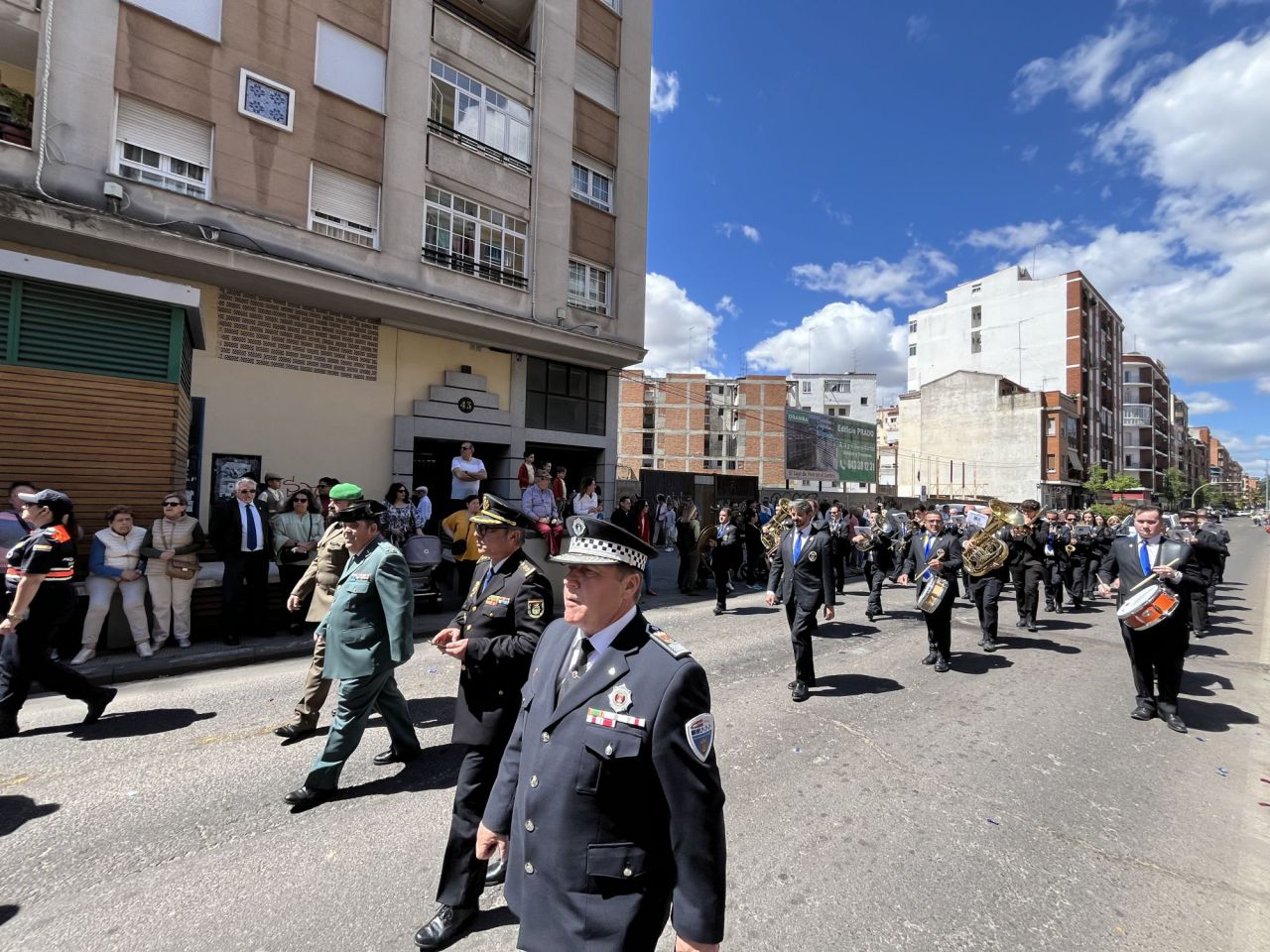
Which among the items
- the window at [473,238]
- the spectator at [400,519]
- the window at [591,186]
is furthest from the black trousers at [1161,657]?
the window at [591,186]

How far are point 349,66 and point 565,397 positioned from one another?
334 inches

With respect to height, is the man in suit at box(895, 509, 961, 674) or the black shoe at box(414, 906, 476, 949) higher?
the man in suit at box(895, 509, 961, 674)

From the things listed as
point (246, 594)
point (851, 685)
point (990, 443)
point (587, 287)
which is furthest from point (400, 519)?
point (990, 443)

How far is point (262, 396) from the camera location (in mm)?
11867

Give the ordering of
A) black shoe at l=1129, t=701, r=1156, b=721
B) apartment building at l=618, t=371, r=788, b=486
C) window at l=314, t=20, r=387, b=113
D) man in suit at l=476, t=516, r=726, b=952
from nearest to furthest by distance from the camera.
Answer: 1. man in suit at l=476, t=516, r=726, b=952
2. black shoe at l=1129, t=701, r=1156, b=721
3. window at l=314, t=20, r=387, b=113
4. apartment building at l=618, t=371, r=788, b=486

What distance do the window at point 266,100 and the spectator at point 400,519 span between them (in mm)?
7516

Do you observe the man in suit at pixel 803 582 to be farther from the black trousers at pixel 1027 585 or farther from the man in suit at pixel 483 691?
the black trousers at pixel 1027 585

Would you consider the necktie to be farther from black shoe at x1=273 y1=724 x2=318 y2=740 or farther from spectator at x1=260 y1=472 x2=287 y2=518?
black shoe at x1=273 y1=724 x2=318 y2=740

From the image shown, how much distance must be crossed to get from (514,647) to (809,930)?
1835 mm

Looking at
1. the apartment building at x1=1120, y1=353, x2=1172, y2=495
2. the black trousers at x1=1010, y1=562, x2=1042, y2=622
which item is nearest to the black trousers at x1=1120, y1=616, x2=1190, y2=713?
the black trousers at x1=1010, y1=562, x2=1042, y2=622

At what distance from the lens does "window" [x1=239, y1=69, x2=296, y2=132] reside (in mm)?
11406

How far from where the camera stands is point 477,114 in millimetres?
14875

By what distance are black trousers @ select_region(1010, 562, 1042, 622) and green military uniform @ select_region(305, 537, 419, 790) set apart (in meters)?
9.60

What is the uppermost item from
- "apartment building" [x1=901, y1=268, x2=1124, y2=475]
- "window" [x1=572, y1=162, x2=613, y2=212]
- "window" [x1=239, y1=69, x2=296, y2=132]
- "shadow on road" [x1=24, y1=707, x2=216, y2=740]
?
"apartment building" [x1=901, y1=268, x2=1124, y2=475]
